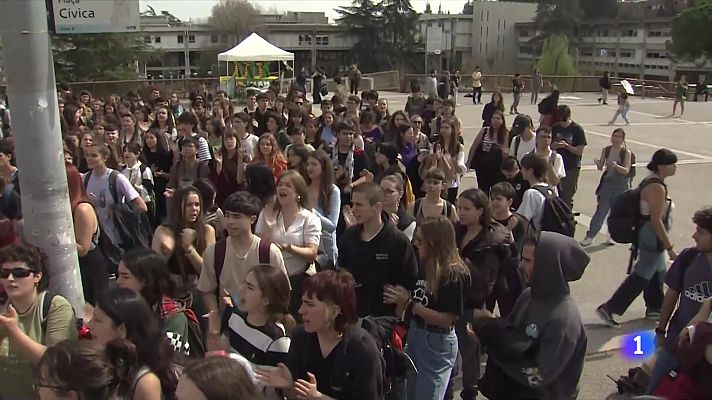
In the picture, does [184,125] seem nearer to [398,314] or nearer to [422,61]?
[398,314]

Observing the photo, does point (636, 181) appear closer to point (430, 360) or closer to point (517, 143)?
point (517, 143)

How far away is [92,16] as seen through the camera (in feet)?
12.2

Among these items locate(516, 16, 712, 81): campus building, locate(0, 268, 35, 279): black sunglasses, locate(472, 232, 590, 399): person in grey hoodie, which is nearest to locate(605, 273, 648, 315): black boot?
locate(472, 232, 590, 399): person in grey hoodie

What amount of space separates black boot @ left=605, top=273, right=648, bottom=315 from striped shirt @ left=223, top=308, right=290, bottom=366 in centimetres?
384

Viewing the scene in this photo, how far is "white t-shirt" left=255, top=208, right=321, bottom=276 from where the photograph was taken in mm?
4707

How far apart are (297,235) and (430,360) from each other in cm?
135

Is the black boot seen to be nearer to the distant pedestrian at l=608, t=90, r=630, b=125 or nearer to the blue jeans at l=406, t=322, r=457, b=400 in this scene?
the blue jeans at l=406, t=322, r=457, b=400

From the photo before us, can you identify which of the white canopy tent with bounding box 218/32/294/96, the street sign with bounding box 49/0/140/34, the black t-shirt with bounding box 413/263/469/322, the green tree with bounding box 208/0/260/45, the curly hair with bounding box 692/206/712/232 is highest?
the green tree with bounding box 208/0/260/45

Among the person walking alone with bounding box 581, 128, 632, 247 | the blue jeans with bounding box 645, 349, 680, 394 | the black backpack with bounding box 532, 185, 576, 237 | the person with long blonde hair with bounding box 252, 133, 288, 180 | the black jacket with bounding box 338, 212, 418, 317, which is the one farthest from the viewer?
the person walking alone with bounding box 581, 128, 632, 247

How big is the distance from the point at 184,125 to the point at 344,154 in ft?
8.09

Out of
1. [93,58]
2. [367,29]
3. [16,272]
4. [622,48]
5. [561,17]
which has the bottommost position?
[16,272]

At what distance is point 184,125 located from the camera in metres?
8.71

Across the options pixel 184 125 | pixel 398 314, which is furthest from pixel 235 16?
pixel 398 314

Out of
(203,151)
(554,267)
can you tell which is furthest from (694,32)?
(554,267)
